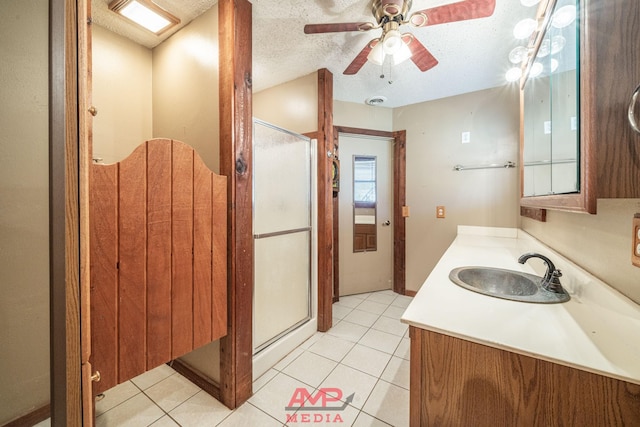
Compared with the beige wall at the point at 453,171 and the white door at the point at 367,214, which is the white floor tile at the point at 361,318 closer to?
the white door at the point at 367,214

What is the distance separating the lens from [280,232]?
6.32 feet

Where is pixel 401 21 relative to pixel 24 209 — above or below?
above

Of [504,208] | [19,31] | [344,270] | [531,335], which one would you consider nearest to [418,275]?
[344,270]

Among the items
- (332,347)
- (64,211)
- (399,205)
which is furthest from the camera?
(399,205)

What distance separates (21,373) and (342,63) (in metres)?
2.68

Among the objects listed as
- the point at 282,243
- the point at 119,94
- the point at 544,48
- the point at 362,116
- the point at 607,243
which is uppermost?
the point at 362,116

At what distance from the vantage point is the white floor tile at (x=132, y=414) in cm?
133

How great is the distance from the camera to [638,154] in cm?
59

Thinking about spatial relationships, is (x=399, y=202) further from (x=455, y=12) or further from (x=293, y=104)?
(x=455, y=12)

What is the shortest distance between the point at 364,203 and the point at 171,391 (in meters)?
2.67

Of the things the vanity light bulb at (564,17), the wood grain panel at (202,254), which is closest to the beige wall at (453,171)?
the vanity light bulb at (564,17)

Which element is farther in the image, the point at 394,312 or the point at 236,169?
the point at 394,312

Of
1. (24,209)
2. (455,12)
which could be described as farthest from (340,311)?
(455,12)

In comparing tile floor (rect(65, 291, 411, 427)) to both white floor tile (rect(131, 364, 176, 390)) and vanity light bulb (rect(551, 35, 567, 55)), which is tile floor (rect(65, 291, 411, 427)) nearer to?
white floor tile (rect(131, 364, 176, 390))
